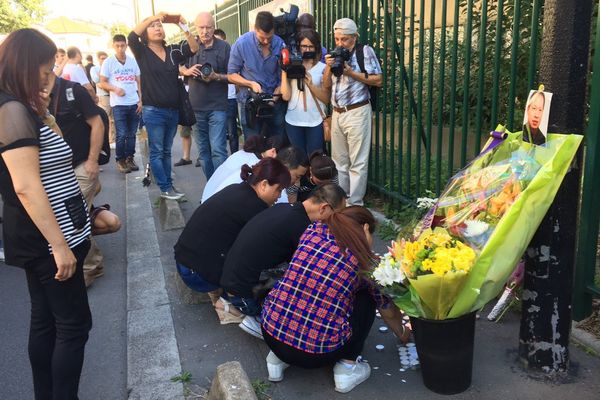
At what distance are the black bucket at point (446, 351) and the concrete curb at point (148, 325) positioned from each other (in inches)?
49.5

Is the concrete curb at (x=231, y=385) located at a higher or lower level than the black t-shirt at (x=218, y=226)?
lower

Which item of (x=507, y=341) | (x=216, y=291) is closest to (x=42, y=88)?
(x=216, y=291)

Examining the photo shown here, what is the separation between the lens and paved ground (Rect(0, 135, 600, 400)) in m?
2.82

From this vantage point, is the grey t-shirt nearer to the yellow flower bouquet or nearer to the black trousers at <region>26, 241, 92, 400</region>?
the black trousers at <region>26, 241, 92, 400</region>

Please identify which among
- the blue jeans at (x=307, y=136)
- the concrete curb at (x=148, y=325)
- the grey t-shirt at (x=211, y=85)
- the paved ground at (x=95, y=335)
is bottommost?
the paved ground at (x=95, y=335)

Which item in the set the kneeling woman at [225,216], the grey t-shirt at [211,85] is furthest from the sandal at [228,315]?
the grey t-shirt at [211,85]

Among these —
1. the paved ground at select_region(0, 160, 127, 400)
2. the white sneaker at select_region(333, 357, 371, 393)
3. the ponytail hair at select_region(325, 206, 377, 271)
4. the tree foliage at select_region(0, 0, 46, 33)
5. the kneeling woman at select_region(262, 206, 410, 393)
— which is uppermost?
the tree foliage at select_region(0, 0, 46, 33)

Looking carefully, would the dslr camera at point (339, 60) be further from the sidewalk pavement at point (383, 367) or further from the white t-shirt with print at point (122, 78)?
the white t-shirt with print at point (122, 78)

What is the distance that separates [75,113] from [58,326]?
1952 mm

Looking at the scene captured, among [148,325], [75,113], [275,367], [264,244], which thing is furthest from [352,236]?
[75,113]

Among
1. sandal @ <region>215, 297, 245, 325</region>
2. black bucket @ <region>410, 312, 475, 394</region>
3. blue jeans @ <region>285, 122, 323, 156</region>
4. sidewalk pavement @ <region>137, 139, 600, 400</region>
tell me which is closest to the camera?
black bucket @ <region>410, 312, 475, 394</region>

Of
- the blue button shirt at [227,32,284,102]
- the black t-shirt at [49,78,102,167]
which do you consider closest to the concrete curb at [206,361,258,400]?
the black t-shirt at [49,78,102,167]

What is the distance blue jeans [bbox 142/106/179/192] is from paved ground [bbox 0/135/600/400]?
1879mm

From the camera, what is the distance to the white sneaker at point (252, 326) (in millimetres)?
3383
